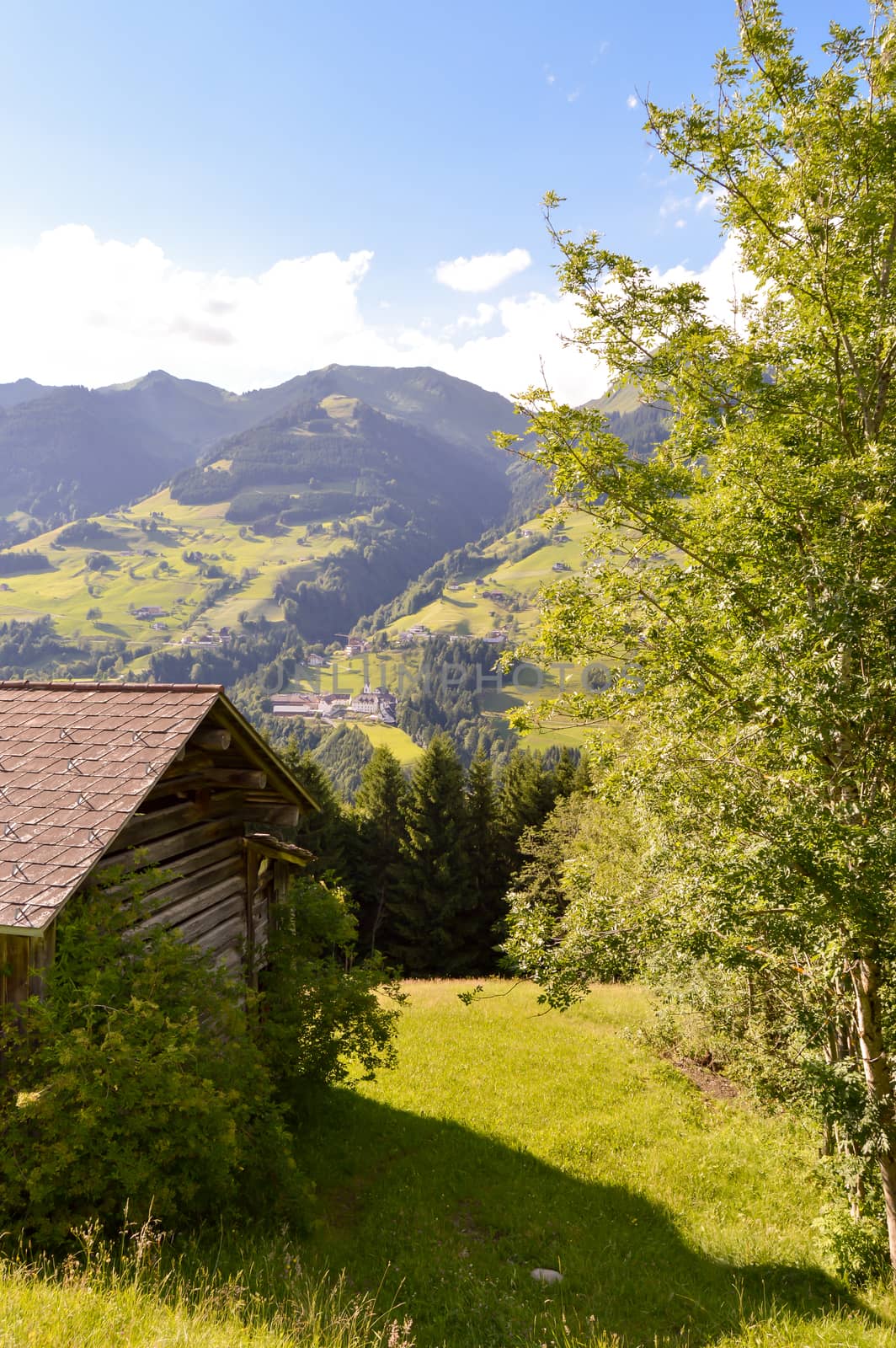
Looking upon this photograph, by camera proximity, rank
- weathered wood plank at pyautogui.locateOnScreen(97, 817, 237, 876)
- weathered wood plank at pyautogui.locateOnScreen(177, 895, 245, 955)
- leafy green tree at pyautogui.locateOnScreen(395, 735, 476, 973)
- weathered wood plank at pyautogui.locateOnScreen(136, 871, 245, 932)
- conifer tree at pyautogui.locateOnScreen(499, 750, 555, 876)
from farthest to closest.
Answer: conifer tree at pyautogui.locateOnScreen(499, 750, 555, 876)
leafy green tree at pyautogui.locateOnScreen(395, 735, 476, 973)
weathered wood plank at pyautogui.locateOnScreen(177, 895, 245, 955)
weathered wood plank at pyautogui.locateOnScreen(136, 871, 245, 932)
weathered wood plank at pyautogui.locateOnScreen(97, 817, 237, 876)

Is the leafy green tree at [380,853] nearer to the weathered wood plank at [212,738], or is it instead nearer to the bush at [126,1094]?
the weathered wood plank at [212,738]

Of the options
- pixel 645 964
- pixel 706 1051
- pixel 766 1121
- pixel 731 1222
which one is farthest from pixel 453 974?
pixel 645 964

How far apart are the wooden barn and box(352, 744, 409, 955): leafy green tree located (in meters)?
30.9

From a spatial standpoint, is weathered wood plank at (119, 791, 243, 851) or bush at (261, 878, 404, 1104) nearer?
weathered wood plank at (119, 791, 243, 851)

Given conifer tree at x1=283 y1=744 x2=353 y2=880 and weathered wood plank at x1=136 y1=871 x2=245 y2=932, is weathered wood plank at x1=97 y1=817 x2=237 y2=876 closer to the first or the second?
weathered wood plank at x1=136 y1=871 x2=245 y2=932

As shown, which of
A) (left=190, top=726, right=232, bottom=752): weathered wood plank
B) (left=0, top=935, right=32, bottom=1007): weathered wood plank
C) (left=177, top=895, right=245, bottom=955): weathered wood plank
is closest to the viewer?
(left=0, top=935, right=32, bottom=1007): weathered wood plank

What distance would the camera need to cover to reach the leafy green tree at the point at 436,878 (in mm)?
40156

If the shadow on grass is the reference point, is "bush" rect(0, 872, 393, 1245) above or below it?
above

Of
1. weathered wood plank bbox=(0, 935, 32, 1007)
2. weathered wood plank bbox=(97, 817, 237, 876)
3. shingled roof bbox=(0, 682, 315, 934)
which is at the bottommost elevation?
weathered wood plank bbox=(0, 935, 32, 1007)

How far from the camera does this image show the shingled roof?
21.2 feet

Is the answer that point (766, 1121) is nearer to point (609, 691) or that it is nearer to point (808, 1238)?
point (808, 1238)

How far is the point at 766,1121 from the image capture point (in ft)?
44.4

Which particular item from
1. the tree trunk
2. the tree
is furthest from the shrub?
the tree trunk

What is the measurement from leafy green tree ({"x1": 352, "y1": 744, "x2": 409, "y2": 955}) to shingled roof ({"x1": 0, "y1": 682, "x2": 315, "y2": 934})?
108 ft
